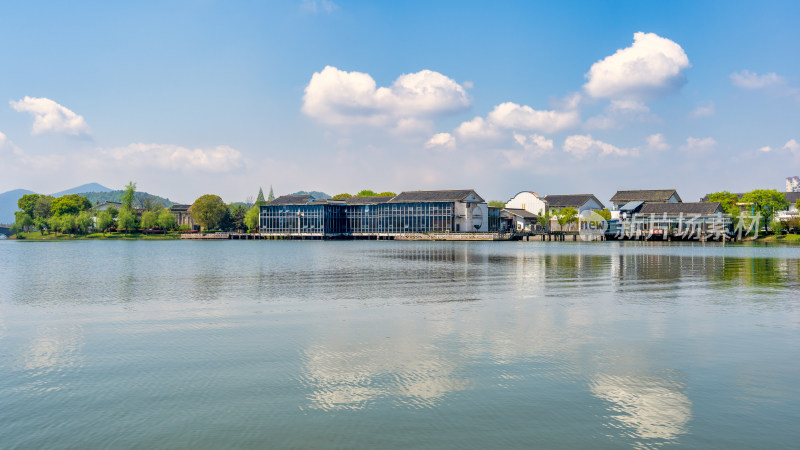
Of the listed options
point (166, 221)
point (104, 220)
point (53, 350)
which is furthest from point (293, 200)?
point (53, 350)

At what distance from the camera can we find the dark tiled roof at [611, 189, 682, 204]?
140m

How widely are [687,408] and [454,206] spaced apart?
385 feet

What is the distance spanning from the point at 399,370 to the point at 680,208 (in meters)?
125

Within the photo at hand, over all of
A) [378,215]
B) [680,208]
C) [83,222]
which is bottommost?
[83,222]

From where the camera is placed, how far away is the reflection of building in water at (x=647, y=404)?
8922 mm

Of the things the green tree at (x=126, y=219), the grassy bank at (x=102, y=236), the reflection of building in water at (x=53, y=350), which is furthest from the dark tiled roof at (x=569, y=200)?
the reflection of building in water at (x=53, y=350)

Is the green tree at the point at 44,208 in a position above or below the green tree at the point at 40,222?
above

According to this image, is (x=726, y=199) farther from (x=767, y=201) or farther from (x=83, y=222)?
(x=83, y=222)

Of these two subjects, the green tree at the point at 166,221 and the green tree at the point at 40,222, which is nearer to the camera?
the green tree at the point at 166,221

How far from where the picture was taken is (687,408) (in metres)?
9.84

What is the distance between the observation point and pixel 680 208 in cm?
12162

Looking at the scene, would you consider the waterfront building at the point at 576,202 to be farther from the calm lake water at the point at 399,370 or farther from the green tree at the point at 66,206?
the green tree at the point at 66,206

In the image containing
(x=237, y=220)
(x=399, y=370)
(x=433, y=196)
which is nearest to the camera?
(x=399, y=370)

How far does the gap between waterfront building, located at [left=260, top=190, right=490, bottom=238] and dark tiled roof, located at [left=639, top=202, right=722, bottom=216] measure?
119 feet
